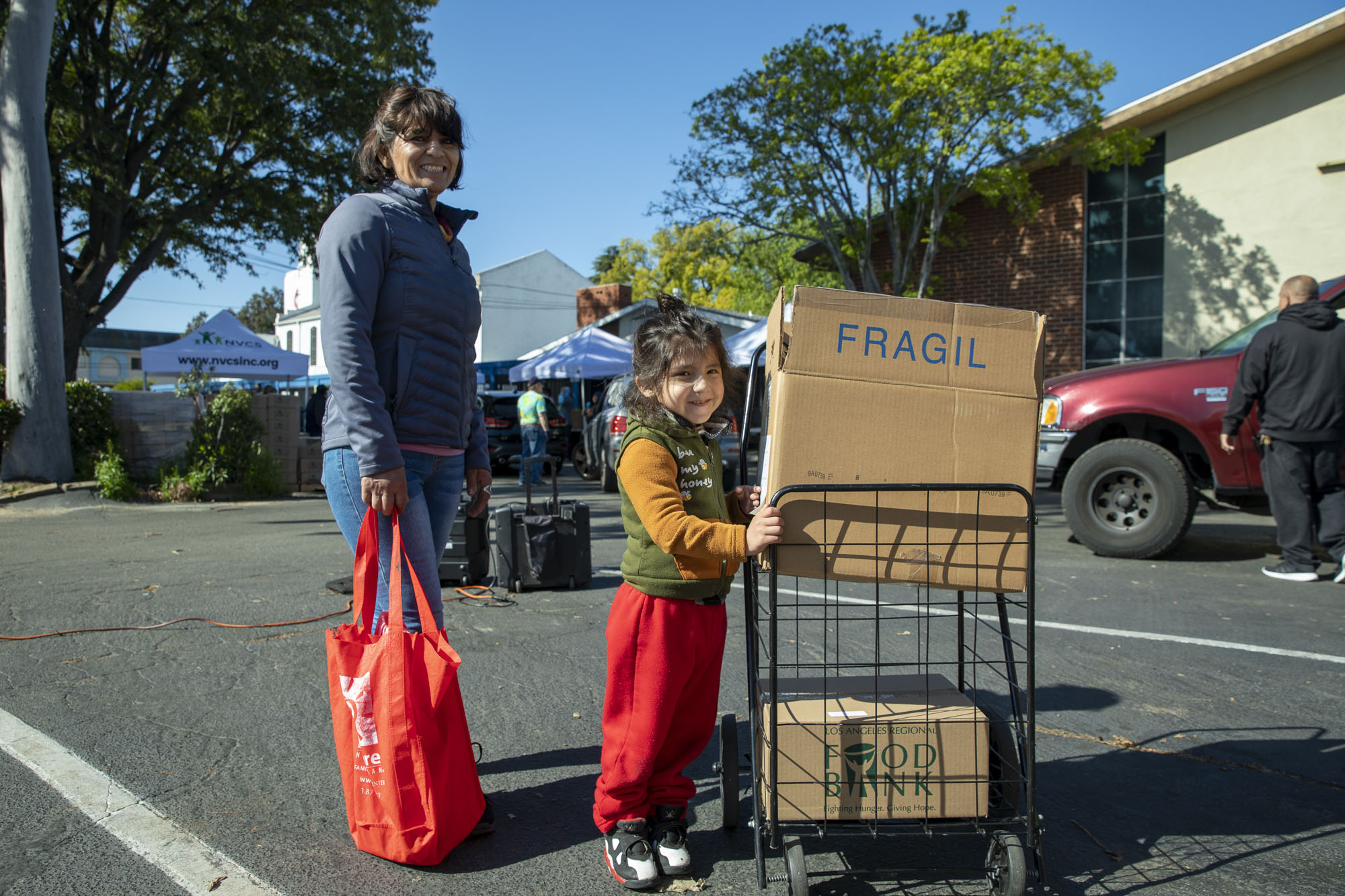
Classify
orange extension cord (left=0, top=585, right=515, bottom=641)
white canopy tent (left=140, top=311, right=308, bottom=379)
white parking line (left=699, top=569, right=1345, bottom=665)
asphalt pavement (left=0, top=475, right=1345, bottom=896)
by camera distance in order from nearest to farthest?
asphalt pavement (left=0, top=475, right=1345, bottom=896)
white parking line (left=699, top=569, right=1345, bottom=665)
orange extension cord (left=0, top=585, right=515, bottom=641)
white canopy tent (left=140, top=311, right=308, bottom=379)

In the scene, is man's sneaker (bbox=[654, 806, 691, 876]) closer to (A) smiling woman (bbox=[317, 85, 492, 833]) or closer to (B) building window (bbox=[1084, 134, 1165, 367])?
(A) smiling woman (bbox=[317, 85, 492, 833])

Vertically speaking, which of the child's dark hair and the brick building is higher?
the brick building

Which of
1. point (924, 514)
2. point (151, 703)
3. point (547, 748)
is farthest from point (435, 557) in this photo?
point (151, 703)

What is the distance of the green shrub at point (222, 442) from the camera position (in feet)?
38.6

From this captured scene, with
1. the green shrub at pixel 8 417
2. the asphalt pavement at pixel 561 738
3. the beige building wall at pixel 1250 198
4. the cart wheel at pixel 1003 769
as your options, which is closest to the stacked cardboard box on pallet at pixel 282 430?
the green shrub at pixel 8 417

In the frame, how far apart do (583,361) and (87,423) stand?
8.66 meters

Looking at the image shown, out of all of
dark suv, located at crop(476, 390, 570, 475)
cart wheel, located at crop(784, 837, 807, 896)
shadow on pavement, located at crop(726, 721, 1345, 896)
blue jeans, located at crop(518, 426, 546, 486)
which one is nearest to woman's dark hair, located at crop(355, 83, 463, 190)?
cart wheel, located at crop(784, 837, 807, 896)

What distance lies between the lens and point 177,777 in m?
2.84

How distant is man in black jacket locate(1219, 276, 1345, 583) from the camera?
5.77 m

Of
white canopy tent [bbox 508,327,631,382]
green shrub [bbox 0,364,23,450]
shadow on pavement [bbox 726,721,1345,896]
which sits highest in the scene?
white canopy tent [bbox 508,327,631,382]

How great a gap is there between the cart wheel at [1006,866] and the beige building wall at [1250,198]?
14751mm

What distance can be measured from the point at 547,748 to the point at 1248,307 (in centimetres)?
1514

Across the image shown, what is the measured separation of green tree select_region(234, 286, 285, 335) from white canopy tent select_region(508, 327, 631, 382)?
79.2 meters

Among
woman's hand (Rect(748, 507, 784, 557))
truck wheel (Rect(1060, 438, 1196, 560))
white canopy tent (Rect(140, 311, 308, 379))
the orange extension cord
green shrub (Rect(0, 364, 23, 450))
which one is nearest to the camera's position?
woman's hand (Rect(748, 507, 784, 557))
